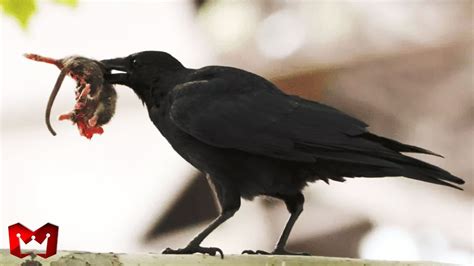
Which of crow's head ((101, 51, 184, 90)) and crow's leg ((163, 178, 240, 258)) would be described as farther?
crow's head ((101, 51, 184, 90))

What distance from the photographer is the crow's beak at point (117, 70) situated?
3.81m

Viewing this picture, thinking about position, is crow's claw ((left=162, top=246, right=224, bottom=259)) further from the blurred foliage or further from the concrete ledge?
the blurred foliage

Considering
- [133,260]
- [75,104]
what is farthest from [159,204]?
[133,260]

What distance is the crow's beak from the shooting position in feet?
12.5

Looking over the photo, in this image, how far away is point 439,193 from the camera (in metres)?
6.11

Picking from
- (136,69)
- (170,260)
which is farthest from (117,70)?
(170,260)

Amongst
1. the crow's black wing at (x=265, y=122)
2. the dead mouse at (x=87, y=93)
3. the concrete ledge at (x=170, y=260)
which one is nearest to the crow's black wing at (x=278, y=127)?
the crow's black wing at (x=265, y=122)

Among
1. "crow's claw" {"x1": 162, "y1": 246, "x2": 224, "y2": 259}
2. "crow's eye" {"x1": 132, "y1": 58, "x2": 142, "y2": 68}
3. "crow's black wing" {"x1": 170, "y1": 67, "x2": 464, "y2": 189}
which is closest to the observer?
"crow's claw" {"x1": 162, "y1": 246, "x2": 224, "y2": 259}

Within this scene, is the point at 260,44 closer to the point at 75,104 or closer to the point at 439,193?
the point at 439,193

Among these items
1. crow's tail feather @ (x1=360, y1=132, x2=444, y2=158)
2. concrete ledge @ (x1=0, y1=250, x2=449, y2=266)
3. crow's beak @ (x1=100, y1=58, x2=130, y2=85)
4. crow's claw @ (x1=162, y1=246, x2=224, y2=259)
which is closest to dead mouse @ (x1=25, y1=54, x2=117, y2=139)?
crow's beak @ (x1=100, y1=58, x2=130, y2=85)

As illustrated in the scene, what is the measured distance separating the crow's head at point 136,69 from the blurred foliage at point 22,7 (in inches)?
11.5

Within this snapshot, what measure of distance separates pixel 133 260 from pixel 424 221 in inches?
136

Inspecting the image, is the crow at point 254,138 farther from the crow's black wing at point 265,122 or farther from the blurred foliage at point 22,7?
the blurred foliage at point 22,7

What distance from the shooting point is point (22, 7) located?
12.9ft
